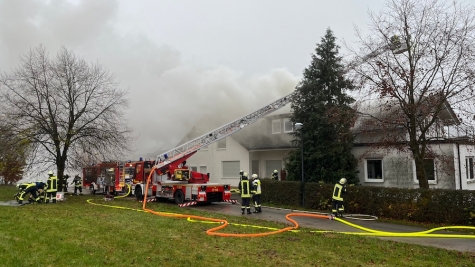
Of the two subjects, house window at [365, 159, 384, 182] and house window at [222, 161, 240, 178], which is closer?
house window at [365, 159, 384, 182]

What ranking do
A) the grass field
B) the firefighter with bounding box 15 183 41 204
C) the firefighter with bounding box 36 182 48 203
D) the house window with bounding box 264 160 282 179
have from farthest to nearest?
the house window with bounding box 264 160 282 179, the firefighter with bounding box 36 182 48 203, the firefighter with bounding box 15 183 41 204, the grass field

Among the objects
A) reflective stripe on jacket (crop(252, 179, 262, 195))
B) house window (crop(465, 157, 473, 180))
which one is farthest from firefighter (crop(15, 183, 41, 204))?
house window (crop(465, 157, 473, 180))

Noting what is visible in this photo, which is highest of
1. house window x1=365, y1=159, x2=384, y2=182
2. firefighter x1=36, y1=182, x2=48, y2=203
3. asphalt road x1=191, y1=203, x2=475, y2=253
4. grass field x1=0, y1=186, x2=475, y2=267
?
house window x1=365, y1=159, x2=384, y2=182

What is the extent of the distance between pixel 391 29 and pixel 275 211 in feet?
25.3

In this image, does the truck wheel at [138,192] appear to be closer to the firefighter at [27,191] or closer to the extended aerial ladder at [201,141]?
the extended aerial ladder at [201,141]

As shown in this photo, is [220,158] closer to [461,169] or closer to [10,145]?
[10,145]

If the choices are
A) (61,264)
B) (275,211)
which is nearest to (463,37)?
(275,211)

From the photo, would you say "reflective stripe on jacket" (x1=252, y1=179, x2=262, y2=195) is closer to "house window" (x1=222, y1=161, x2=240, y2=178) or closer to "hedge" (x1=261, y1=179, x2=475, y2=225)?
"hedge" (x1=261, y1=179, x2=475, y2=225)

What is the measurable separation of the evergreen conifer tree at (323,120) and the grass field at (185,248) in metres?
8.21

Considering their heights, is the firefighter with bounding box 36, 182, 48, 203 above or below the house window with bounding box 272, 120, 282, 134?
below

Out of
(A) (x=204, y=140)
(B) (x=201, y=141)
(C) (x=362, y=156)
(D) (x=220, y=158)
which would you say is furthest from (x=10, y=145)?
(C) (x=362, y=156)

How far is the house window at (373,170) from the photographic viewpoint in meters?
17.5

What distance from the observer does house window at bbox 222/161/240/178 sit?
2427cm

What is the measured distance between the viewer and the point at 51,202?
15469 millimetres
